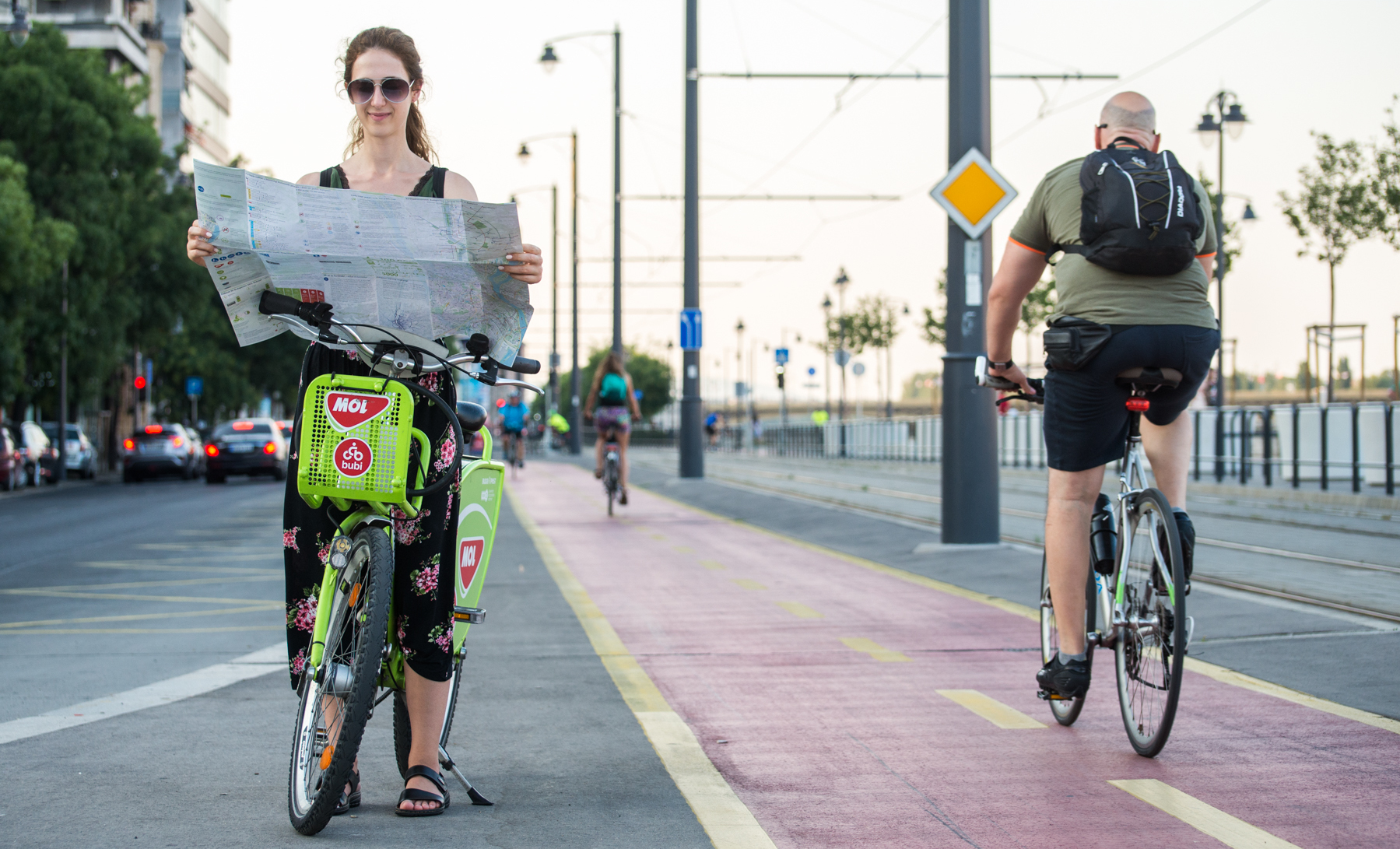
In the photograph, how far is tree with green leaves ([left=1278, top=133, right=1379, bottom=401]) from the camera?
27.0 meters

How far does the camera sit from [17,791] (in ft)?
12.7

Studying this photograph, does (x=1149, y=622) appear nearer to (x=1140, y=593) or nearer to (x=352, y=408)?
(x=1140, y=593)

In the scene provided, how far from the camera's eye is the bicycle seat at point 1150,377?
4172mm

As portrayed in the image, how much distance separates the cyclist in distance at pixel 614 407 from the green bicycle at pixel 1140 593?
39.6ft

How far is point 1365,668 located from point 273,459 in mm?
28967

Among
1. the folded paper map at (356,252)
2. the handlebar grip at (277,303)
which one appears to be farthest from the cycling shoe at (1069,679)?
the handlebar grip at (277,303)

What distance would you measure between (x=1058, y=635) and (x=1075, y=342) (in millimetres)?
977

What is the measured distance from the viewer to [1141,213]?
411 centimetres

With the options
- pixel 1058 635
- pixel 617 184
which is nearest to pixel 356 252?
pixel 1058 635

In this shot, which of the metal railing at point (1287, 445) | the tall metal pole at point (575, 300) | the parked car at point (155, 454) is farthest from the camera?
the tall metal pole at point (575, 300)

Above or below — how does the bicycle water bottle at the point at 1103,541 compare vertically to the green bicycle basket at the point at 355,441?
below

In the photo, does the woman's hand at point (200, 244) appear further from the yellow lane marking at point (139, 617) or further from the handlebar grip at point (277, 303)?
the yellow lane marking at point (139, 617)

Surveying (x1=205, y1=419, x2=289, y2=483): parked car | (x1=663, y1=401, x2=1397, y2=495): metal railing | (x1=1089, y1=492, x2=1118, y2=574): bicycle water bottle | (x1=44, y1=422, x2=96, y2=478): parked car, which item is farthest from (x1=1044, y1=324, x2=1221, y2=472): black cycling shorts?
(x1=44, y1=422, x2=96, y2=478): parked car

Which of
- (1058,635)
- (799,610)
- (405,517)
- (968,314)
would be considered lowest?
(799,610)
